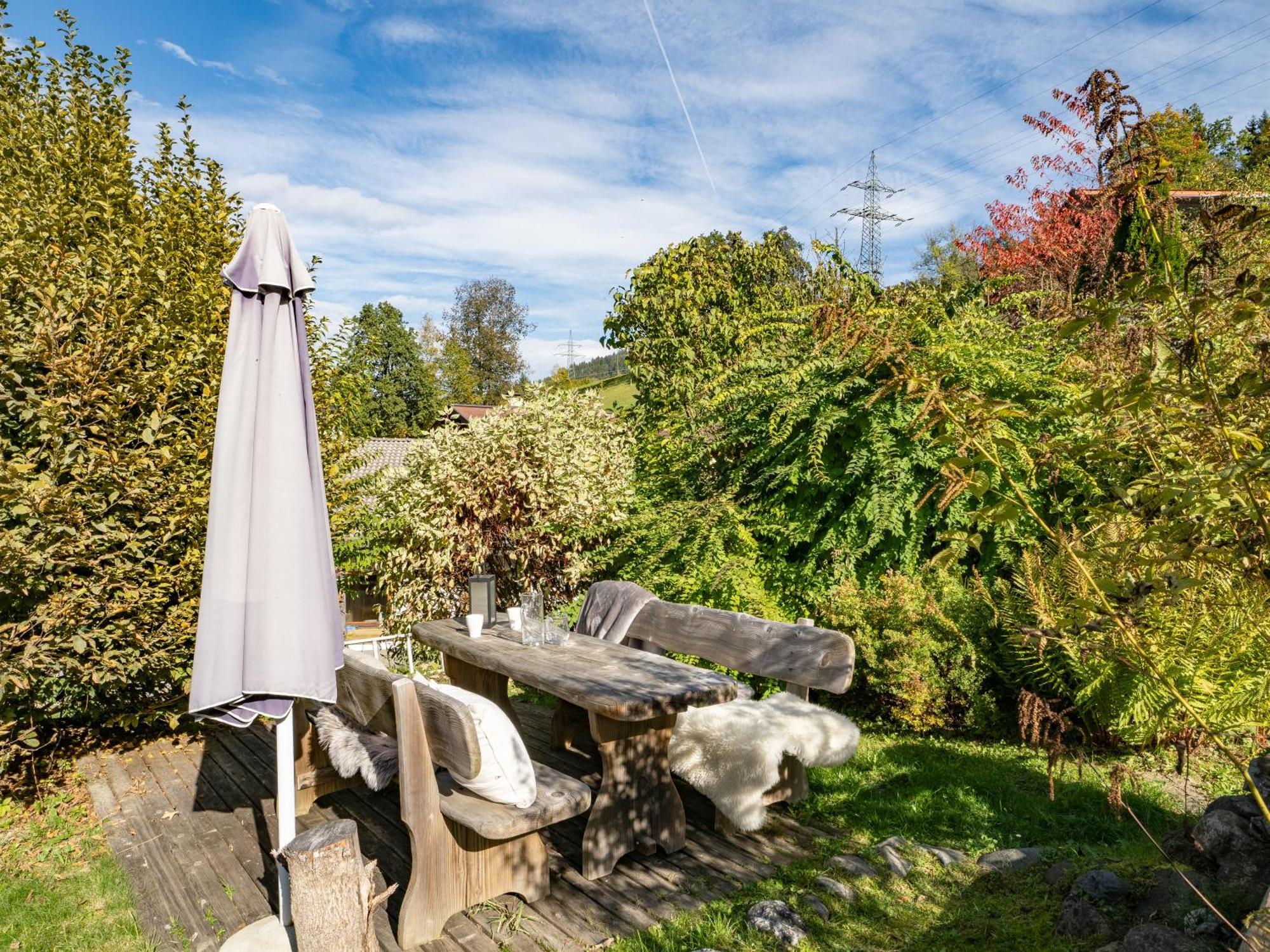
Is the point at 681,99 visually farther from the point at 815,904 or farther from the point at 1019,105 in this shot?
the point at 815,904

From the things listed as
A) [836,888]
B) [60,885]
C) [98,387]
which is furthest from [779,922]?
[98,387]

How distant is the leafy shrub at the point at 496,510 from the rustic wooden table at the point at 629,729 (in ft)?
9.85

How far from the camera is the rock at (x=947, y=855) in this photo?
10.6 feet

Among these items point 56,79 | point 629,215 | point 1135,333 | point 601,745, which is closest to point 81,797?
point 601,745

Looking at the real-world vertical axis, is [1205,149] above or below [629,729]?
above

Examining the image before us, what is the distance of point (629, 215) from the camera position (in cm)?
1916

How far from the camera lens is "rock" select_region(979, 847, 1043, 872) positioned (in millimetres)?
3113

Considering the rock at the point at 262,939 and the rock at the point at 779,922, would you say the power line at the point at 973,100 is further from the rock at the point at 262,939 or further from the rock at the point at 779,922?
the rock at the point at 262,939

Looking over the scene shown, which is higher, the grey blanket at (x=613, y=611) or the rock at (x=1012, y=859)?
the grey blanket at (x=613, y=611)

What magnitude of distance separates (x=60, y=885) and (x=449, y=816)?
2085mm

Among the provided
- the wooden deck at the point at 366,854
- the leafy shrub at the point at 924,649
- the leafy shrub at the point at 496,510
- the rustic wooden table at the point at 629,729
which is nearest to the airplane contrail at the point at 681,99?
the leafy shrub at the point at 496,510

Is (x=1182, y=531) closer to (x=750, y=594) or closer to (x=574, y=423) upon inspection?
(x=750, y=594)

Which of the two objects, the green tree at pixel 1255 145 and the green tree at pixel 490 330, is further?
the green tree at pixel 490 330

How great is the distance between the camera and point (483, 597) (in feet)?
16.5
